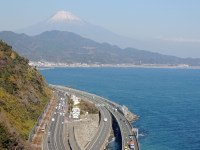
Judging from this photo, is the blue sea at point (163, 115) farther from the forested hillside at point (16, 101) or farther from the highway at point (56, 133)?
the forested hillside at point (16, 101)

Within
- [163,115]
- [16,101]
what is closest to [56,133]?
[16,101]

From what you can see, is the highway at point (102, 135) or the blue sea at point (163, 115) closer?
the highway at point (102, 135)

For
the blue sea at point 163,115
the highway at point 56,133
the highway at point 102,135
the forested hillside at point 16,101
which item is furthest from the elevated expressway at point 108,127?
the forested hillside at point 16,101

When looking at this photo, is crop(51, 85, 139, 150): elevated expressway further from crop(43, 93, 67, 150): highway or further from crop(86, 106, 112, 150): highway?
crop(43, 93, 67, 150): highway

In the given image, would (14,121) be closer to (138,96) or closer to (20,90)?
(20,90)

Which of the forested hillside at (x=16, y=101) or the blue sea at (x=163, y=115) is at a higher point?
the forested hillside at (x=16, y=101)

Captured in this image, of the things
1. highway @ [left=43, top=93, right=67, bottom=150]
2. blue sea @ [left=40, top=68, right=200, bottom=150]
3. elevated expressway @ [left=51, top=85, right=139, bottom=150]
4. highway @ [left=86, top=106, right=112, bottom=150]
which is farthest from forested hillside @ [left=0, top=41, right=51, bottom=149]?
blue sea @ [left=40, top=68, right=200, bottom=150]
